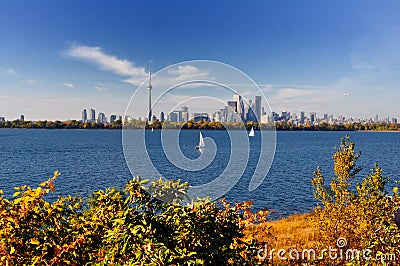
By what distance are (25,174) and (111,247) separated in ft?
140

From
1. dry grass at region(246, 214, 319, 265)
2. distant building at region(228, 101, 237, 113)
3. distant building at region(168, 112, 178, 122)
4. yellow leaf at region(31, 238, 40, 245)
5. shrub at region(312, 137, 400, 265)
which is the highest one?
distant building at region(228, 101, 237, 113)

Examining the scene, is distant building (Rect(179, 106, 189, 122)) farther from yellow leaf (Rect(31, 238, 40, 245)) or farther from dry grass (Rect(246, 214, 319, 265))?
dry grass (Rect(246, 214, 319, 265))

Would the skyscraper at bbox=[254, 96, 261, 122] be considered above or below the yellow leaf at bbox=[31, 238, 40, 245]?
above

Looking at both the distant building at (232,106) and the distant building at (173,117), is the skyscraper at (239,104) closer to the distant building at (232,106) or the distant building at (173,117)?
the distant building at (232,106)

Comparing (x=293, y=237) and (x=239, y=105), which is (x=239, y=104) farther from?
(x=293, y=237)

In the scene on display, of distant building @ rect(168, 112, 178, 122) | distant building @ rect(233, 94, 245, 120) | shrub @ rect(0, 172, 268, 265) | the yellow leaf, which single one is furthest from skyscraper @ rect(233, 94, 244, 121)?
the yellow leaf

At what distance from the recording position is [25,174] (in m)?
41.2

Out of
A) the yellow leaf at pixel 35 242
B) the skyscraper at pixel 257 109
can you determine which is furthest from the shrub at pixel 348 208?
the yellow leaf at pixel 35 242

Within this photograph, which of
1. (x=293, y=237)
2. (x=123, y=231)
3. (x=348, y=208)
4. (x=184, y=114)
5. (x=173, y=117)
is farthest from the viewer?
(x=293, y=237)

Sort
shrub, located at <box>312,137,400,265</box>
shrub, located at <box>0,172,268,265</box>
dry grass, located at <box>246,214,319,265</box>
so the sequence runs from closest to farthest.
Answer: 1. shrub, located at <box>0,172,268,265</box>
2. shrub, located at <box>312,137,400,265</box>
3. dry grass, located at <box>246,214,319,265</box>

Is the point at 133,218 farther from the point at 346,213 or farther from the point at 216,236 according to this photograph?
the point at 346,213

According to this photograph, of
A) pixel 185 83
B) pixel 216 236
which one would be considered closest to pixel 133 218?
pixel 216 236

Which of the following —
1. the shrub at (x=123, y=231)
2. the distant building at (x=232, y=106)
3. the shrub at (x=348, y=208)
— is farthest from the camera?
the shrub at (x=348, y=208)

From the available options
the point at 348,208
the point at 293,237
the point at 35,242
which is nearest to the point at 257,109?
the point at 35,242
